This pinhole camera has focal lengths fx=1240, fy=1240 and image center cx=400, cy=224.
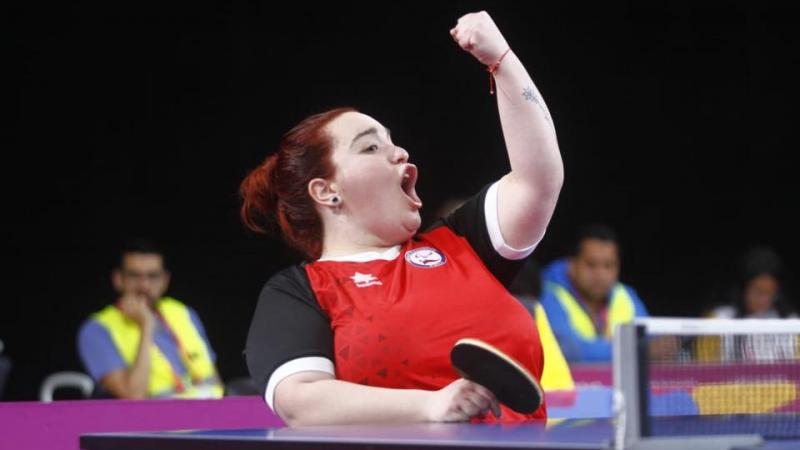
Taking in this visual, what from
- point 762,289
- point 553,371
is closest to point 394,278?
point 553,371

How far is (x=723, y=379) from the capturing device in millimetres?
1983

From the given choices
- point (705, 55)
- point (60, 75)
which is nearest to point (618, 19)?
point (705, 55)

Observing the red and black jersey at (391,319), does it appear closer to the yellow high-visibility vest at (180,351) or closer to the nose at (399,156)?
the nose at (399,156)

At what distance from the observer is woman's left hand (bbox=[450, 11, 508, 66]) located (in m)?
2.37

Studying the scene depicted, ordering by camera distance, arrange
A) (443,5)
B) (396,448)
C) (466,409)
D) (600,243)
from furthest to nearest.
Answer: (443,5) < (600,243) < (466,409) < (396,448)

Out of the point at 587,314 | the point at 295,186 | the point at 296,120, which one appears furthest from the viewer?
the point at 296,120

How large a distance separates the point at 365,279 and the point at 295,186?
351mm

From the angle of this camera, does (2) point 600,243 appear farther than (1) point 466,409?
Yes

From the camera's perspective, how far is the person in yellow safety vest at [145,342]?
230 inches

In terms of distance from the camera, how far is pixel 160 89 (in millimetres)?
7301

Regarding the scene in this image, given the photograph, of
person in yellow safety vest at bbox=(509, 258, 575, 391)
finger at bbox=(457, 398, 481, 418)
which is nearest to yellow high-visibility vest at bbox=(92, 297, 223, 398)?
person in yellow safety vest at bbox=(509, 258, 575, 391)

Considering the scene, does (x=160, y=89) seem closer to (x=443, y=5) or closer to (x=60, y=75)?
(x=60, y=75)

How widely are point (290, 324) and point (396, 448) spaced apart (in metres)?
0.73

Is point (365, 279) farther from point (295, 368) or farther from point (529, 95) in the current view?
point (529, 95)
